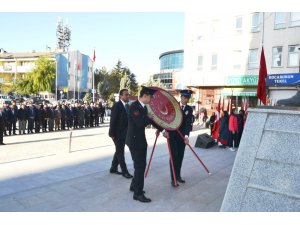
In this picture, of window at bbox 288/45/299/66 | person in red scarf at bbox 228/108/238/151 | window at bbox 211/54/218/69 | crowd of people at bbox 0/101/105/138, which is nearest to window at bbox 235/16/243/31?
window at bbox 211/54/218/69

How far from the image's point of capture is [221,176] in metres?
7.02

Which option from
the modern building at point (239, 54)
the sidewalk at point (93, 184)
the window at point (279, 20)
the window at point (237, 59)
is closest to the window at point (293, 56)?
the modern building at point (239, 54)

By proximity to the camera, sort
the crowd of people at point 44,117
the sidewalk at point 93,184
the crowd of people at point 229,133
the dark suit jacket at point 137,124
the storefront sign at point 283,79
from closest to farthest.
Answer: the sidewalk at point 93,184 → the dark suit jacket at point 137,124 → the crowd of people at point 229,133 → the crowd of people at point 44,117 → the storefront sign at point 283,79

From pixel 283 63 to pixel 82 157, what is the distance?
20.5 metres

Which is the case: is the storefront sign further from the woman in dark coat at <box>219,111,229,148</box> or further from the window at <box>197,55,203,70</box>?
the woman in dark coat at <box>219,111,229,148</box>

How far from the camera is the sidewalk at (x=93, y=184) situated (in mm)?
4859

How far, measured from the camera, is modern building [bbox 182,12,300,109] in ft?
76.7

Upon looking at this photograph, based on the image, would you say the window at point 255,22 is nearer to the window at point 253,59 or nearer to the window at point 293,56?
the window at point 253,59

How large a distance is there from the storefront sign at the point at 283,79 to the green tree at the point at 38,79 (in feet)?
128

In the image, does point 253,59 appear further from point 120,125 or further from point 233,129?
point 120,125

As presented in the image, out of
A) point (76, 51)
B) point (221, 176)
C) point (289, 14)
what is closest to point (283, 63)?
point (289, 14)

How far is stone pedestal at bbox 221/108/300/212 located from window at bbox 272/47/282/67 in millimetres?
21811

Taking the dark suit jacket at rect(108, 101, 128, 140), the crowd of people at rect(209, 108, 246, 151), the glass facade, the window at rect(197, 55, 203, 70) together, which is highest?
the glass facade

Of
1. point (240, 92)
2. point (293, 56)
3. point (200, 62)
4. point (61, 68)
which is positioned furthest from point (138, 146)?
point (61, 68)
